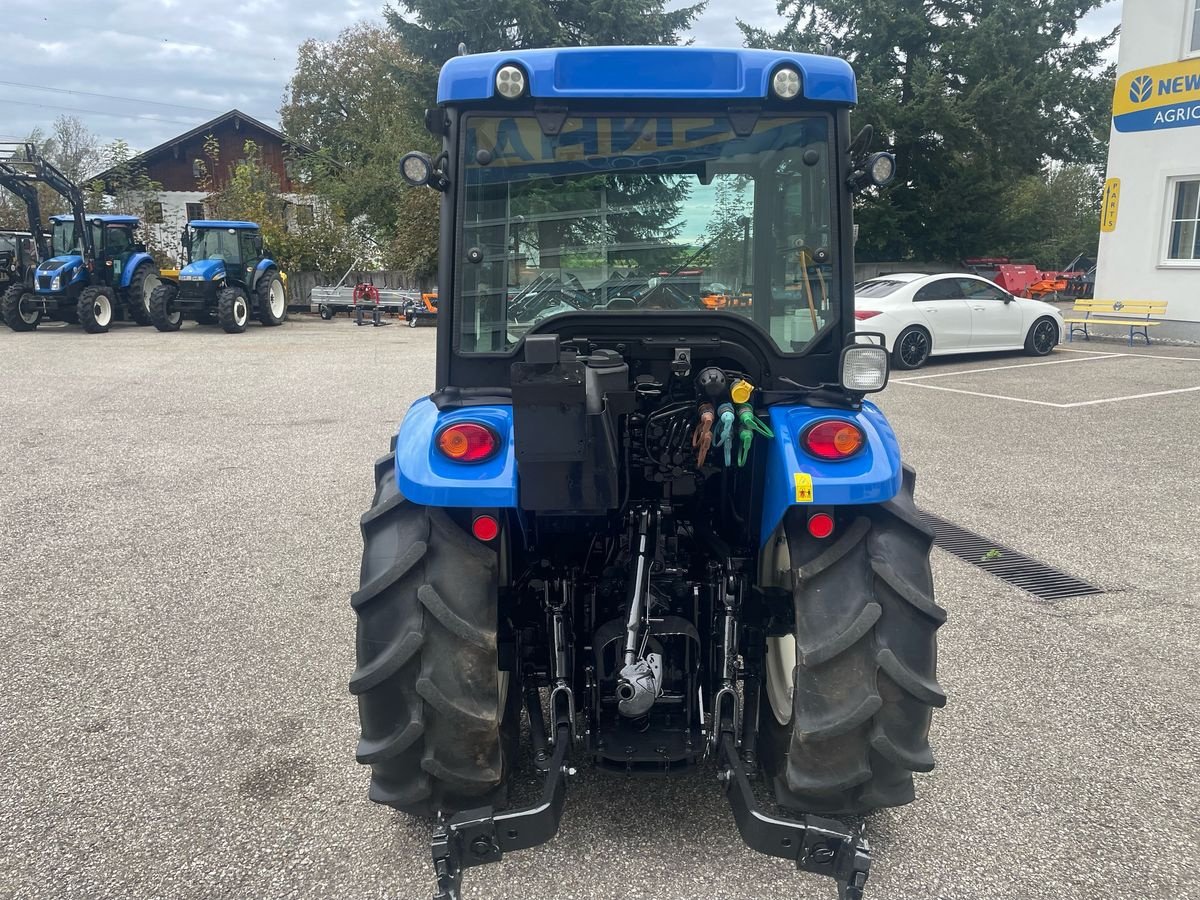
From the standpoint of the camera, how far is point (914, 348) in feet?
45.6

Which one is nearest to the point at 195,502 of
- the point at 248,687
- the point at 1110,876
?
the point at 248,687

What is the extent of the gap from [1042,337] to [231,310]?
1652 centimetres

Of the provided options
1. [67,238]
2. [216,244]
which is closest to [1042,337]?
[216,244]

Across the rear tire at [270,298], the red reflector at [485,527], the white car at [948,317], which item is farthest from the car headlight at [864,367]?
the rear tire at [270,298]

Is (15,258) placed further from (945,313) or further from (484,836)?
(484,836)

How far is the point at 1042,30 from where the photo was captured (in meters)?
25.2

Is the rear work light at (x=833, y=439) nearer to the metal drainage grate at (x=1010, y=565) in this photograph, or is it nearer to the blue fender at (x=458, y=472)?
the blue fender at (x=458, y=472)

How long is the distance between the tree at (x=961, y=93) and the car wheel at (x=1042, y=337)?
39.6ft

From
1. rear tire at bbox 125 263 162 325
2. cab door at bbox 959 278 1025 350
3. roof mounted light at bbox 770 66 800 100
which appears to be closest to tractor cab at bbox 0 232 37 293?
rear tire at bbox 125 263 162 325

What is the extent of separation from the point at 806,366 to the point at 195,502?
541 centimetres

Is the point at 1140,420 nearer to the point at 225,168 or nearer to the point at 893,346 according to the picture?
the point at 893,346

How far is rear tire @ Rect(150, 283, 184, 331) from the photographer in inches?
812

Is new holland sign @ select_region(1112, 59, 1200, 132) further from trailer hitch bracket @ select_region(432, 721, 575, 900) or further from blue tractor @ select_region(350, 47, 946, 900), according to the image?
trailer hitch bracket @ select_region(432, 721, 575, 900)

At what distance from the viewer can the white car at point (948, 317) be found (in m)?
13.6
